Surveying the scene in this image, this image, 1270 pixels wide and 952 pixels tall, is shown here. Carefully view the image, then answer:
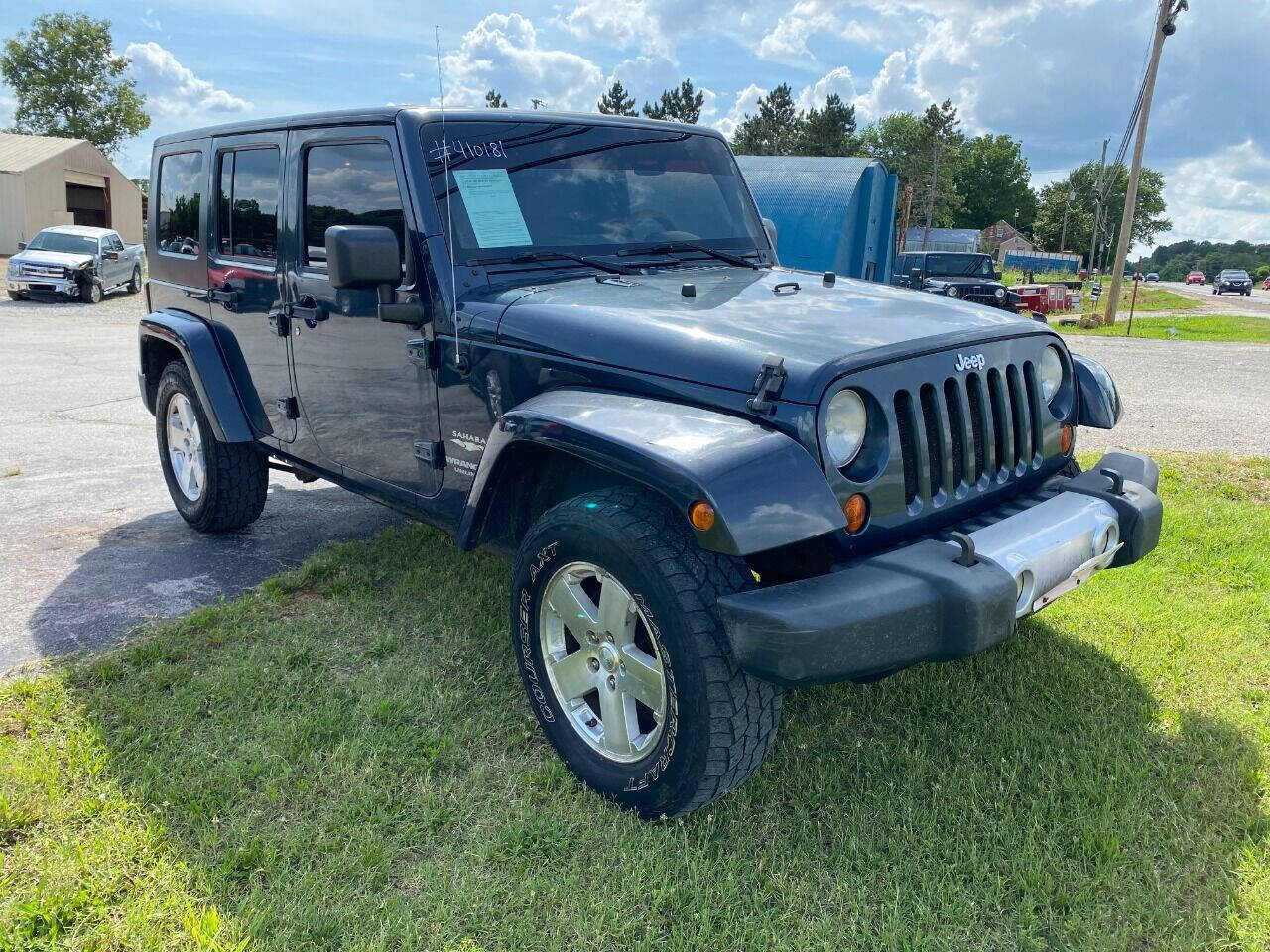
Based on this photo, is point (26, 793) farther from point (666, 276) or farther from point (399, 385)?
point (666, 276)

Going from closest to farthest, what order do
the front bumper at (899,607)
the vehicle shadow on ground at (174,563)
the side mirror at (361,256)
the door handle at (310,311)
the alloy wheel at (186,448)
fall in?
the front bumper at (899,607)
the side mirror at (361,256)
the door handle at (310,311)
the vehicle shadow on ground at (174,563)
the alloy wheel at (186,448)

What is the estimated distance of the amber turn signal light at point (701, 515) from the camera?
7.47 ft

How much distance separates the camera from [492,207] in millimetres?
3447

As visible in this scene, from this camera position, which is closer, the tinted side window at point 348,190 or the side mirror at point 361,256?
the side mirror at point 361,256

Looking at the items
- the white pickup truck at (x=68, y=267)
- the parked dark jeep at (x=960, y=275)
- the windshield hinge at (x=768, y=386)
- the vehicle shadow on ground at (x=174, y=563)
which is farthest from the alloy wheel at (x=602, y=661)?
the white pickup truck at (x=68, y=267)

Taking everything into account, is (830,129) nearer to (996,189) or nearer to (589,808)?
(996,189)

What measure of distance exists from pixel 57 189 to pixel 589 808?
39738 millimetres

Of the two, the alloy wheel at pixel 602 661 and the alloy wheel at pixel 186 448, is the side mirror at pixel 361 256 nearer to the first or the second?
the alloy wheel at pixel 602 661

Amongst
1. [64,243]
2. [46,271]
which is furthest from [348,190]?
[64,243]

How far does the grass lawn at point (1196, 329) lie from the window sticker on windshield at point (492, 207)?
18641 mm

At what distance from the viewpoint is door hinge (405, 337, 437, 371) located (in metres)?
3.38

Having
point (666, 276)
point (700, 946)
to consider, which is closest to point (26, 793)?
point (700, 946)

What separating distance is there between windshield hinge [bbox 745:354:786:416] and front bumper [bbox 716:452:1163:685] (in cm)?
46

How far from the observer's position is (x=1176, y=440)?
24.9 ft
